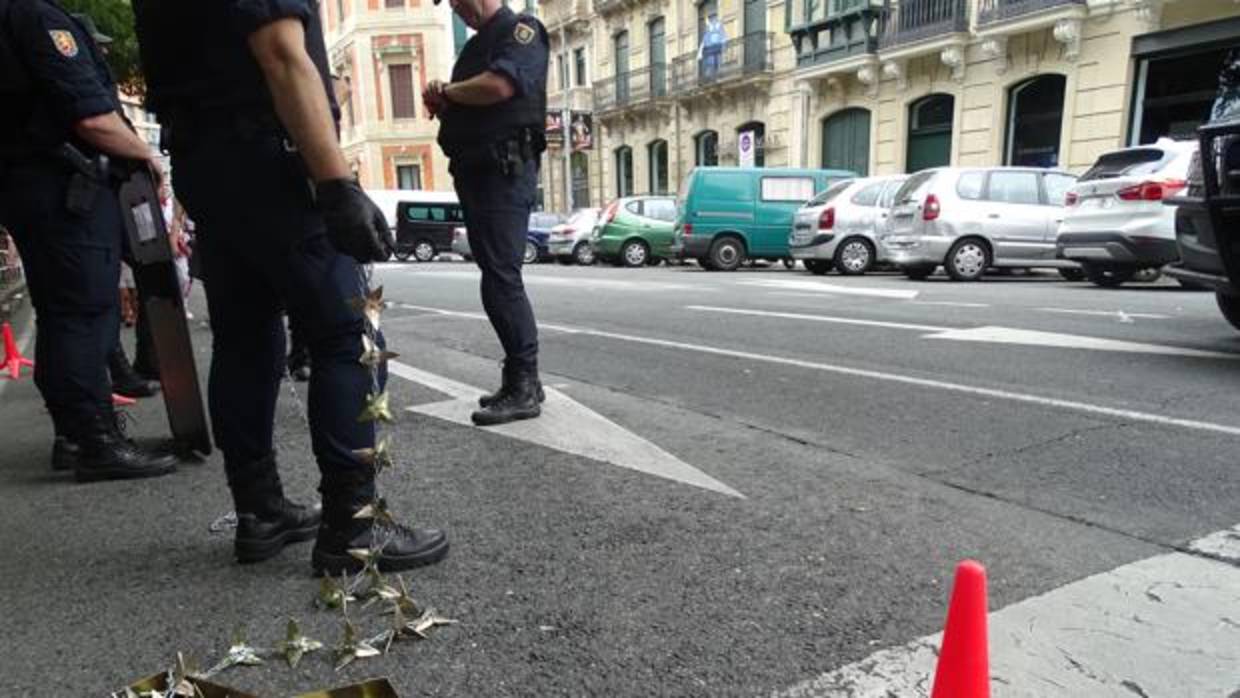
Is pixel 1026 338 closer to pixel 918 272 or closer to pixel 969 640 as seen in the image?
pixel 969 640

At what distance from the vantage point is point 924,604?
6.69ft

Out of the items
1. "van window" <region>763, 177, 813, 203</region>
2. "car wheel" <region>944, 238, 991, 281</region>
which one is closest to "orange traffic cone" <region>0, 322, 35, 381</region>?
"car wheel" <region>944, 238, 991, 281</region>

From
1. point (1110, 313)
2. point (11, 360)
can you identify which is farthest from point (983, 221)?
point (11, 360)

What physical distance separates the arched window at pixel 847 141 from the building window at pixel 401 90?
28398 millimetres

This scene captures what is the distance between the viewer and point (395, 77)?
44719mm

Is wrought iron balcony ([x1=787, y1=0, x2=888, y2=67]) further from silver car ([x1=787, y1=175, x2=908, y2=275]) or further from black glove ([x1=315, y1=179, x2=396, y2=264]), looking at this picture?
black glove ([x1=315, y1=179, x2=396, y2=264])

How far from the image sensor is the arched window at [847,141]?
21.7 metres

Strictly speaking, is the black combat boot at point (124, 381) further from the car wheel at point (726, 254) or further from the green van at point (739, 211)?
the car wheel at point (726, 254)

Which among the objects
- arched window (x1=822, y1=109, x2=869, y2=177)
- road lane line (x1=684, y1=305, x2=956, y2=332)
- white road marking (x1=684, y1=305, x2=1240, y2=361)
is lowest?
road lane line (x1=684, y1=305, x2=956, y2=332)

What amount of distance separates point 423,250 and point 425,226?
808 millimetres

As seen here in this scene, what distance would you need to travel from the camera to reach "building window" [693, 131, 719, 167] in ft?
89.6

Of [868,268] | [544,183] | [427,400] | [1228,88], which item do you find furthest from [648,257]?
[544,183]

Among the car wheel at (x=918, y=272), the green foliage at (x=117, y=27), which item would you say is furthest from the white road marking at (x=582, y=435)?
the car wheel at (x=918, y=272)

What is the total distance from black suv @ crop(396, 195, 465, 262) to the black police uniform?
24330 millimetres
